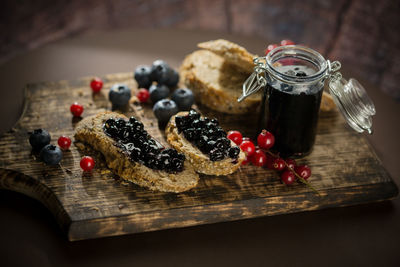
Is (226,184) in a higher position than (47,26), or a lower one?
lower

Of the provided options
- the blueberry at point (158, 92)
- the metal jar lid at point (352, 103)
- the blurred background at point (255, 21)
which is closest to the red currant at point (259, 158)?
the metal jar lid at point (352, 103)

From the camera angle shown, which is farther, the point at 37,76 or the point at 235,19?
the point at 235,19

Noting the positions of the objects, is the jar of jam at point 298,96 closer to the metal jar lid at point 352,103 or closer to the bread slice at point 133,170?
Answer: the metal jar lid at point 352,103

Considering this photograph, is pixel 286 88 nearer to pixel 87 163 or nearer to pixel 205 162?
pixel 205 162

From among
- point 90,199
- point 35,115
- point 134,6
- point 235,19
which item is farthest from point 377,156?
point 134,6

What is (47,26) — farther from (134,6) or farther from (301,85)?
(301,85)
